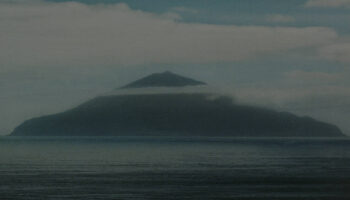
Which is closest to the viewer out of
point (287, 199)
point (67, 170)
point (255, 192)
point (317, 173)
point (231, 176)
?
point (287, 199)

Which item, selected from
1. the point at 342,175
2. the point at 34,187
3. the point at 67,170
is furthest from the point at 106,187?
the point at 342,175

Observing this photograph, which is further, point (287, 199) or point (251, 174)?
point (251, 174)

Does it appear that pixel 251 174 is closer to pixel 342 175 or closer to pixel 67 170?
pixel 342 175

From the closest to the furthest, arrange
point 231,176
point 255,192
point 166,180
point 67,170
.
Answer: point 255,192
point 166,180
point 231,176
point 67,170

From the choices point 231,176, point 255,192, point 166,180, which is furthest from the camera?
point 231,176

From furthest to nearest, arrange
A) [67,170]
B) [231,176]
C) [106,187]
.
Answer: [67,170], [231,176], [106,187]

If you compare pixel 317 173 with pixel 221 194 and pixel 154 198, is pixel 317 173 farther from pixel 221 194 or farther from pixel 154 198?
pixel 154 198

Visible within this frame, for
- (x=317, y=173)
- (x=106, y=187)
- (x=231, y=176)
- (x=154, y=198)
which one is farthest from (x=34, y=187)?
(x=317, y=173)

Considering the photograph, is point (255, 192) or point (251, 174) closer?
point (255, 192)
